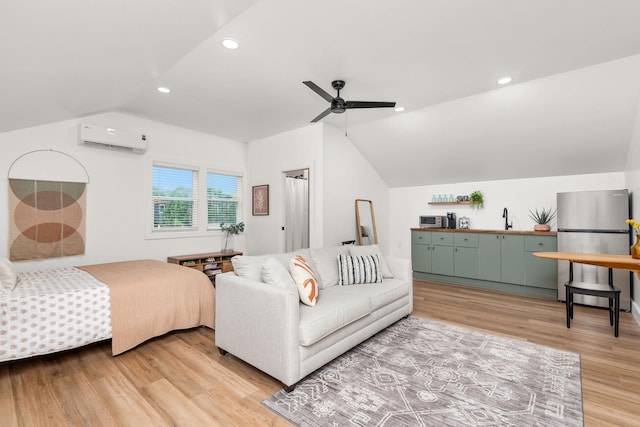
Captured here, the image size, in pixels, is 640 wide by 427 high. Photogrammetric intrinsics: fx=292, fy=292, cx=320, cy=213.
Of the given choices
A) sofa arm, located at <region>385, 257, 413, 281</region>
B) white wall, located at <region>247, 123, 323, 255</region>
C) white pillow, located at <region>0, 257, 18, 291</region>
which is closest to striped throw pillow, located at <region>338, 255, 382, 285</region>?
sofa arm, located at <region>385, 257, 413, 281</region>

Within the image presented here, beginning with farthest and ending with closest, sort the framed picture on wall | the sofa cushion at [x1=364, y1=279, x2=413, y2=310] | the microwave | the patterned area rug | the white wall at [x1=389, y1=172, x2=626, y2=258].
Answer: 1. the microwave
2. the framed picture on wall
3. the white wall at [x1=389, y1=172, x2=626, y2=258]
4. the sofa cushion at [x1=364, y1=279, x2=413, y2=310]
5. the patterned area rug

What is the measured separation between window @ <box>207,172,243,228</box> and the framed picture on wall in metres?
0.32

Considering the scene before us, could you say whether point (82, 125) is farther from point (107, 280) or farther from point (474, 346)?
point (474, 346)

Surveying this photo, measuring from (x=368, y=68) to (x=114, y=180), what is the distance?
3.75 meters

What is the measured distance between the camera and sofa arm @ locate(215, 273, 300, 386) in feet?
6.57

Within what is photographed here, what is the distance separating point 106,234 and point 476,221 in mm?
5936

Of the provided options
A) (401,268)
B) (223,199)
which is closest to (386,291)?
(401,268)

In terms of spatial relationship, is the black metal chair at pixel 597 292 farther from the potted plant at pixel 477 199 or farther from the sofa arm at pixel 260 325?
the sofa arm at pixel 260 325

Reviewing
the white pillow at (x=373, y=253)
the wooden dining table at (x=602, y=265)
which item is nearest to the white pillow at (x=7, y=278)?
the white pillow at (x=373, y=253)

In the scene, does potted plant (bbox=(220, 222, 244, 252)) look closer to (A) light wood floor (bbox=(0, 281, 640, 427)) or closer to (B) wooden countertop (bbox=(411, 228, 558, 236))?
(A) light wood floor (bbox=(0, 281, 640, 427))

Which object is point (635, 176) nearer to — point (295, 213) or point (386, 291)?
point (386, 291)

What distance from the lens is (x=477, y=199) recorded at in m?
5.15

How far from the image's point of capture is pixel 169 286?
114 inches

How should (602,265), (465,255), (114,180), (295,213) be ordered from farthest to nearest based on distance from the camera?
(295,213)
(465,255)
(114,180)
(602,265)
